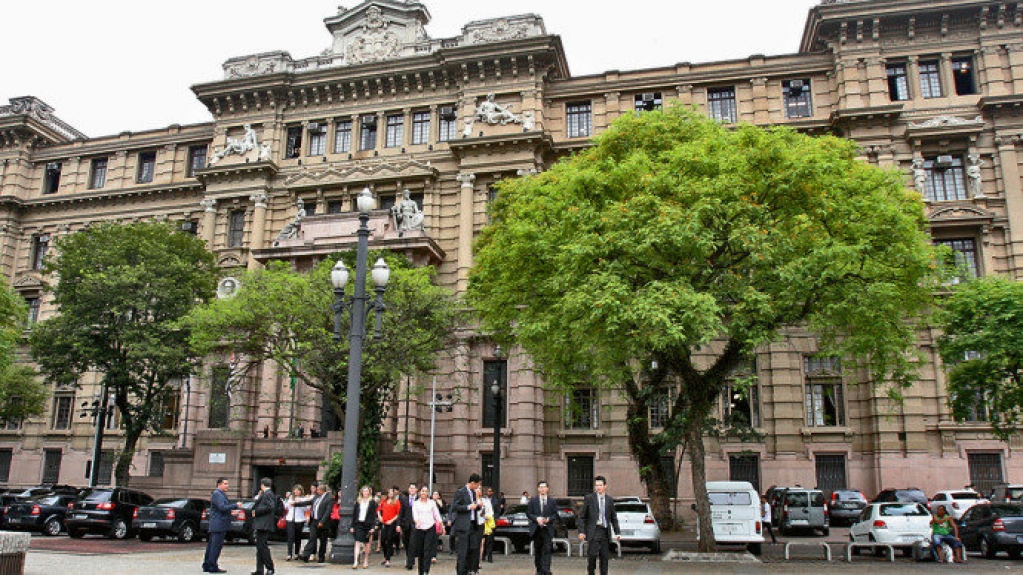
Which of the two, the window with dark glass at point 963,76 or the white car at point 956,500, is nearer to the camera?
the white car at point 956,500

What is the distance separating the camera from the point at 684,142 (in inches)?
884

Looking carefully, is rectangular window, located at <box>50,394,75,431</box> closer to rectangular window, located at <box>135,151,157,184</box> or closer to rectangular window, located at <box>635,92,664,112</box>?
rectangular window, located at <box>135,151,157,184</box>

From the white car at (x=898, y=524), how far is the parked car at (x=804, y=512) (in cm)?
488

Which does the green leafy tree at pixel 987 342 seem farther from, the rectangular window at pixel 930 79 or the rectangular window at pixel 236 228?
the rectangular window at pixel 236 228

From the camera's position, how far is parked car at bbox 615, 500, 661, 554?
2158 cm

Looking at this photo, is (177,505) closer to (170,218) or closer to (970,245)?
(170,218)

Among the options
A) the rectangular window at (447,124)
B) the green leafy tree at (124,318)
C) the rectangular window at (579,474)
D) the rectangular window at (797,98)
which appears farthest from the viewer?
the rectangular window at (447,124)

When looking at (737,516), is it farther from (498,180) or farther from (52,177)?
(52,177)

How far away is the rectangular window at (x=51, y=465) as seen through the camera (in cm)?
4181

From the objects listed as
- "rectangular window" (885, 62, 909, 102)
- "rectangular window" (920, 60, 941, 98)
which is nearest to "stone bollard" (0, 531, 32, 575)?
"rectangular window" (885, 62, 909, 102)

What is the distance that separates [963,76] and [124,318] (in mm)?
38048

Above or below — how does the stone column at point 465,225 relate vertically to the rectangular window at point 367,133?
below

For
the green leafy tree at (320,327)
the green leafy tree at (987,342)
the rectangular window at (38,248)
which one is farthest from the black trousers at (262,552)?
the rectangular window at (38,248)

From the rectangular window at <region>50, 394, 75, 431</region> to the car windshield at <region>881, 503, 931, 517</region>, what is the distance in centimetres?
4009
